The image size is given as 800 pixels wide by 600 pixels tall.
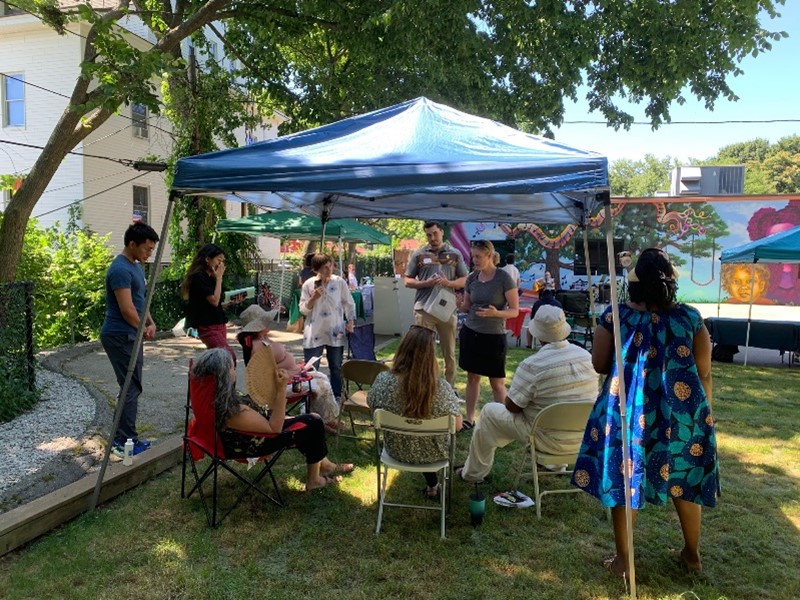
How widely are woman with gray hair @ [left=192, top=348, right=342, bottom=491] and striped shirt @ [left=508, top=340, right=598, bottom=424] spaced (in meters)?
1.30

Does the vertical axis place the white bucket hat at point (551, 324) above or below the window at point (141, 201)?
below

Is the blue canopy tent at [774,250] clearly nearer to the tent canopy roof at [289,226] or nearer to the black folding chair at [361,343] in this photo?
the black folding chair at [361,343]

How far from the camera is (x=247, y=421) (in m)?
3.28

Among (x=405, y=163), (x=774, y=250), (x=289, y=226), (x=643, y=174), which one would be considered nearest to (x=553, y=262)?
(x=774, y=250)

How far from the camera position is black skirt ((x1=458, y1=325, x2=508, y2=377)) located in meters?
4.73

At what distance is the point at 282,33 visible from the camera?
9.35 m

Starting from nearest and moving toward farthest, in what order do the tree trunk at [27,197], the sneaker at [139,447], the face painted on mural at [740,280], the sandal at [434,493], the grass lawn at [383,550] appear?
the grass lawn at [383,550] < the sandal at [434,493] < the sneaker at [139,447] < the tree trunk at [27,197] < the face painted on mural at [740,280]

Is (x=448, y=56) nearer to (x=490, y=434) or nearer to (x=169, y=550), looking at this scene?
(x=490, y=434)

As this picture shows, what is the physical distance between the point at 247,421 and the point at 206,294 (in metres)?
1.71

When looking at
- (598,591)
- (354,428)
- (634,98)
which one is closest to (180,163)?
(354,428)

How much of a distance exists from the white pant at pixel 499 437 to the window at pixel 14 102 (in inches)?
658

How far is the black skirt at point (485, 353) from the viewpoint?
4734mm

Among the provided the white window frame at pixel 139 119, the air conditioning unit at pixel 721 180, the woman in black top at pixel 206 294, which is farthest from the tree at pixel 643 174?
the woman in black top at pixel 206 294

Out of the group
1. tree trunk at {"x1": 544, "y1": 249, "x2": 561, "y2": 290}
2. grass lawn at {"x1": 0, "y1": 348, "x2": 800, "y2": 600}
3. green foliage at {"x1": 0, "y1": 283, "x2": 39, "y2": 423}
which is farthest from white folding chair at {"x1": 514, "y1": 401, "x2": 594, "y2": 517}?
tree trunk at {"x1": 544, "y1": 249, "x2": 561, "y2": 290}
